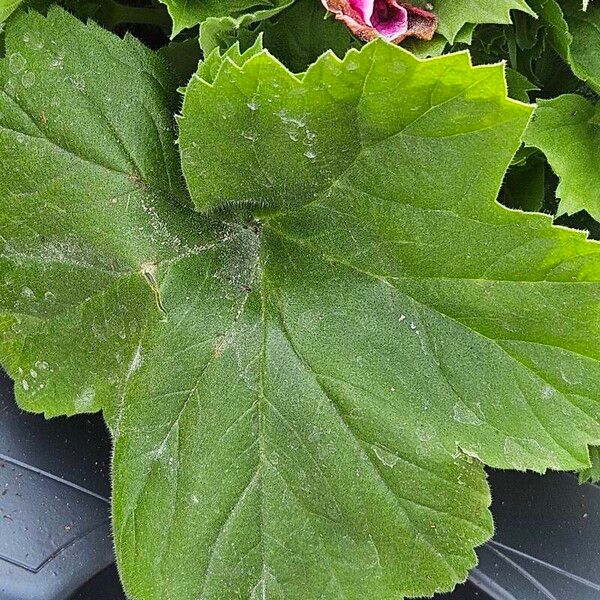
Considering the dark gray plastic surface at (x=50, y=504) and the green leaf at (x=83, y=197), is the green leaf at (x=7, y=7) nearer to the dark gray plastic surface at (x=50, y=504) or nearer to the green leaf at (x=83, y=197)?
the green leaf at (x=83, y=197)

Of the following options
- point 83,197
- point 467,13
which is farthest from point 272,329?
point 467,13

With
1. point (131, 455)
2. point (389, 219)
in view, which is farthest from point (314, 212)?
point (131, 455)

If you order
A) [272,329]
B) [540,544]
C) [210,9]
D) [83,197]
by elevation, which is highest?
[210,9]

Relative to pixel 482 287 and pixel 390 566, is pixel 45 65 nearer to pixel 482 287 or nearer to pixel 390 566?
pixel 482 287

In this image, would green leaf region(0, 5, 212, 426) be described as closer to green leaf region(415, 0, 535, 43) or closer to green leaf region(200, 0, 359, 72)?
green leaf region(200, 0, 359, 72)

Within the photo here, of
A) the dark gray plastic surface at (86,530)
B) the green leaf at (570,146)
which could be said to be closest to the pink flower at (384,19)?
the green leaf at (570,146)

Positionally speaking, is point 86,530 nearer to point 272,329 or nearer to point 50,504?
point 50,504
